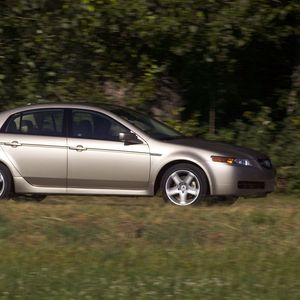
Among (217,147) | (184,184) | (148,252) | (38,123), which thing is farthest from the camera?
(38,123)

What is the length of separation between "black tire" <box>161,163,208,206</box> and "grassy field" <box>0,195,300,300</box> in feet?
2.08

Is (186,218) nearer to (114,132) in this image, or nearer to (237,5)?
(114,132)

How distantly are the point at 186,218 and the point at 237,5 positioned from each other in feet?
16.1

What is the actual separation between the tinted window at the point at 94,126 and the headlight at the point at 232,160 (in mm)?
1254

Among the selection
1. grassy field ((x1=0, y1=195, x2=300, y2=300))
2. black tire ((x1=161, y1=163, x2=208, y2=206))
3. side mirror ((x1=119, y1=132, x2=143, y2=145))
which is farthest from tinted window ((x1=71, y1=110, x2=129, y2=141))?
grassy field ((x1=0, y1=195, x2=300, y2=300))

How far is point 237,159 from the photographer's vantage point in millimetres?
11078

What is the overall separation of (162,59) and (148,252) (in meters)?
6.86

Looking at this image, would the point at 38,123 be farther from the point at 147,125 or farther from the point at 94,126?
the point at 147,125

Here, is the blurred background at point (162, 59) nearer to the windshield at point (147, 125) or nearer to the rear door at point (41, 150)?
the windshield at point (147, 125)

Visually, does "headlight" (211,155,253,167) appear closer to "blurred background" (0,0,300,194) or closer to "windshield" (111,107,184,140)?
"windshield" (111,107,184,140)

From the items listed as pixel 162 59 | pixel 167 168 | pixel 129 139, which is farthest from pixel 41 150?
pixel 162 59

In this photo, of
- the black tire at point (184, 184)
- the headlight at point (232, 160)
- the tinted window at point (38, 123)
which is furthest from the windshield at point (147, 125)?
the headlight at point (232, 160)

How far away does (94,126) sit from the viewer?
11375 millimetres

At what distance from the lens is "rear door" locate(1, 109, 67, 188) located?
11.2 metres
